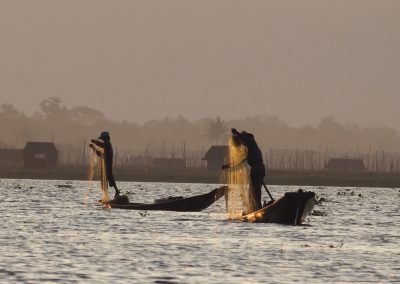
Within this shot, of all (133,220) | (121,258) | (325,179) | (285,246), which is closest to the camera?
(121,258)

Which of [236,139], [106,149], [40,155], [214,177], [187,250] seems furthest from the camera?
[40,155]

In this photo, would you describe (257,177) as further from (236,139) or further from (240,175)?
(236,139)

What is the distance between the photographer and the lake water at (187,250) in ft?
85.0

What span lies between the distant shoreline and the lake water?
128 m

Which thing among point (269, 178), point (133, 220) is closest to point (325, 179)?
point (269, 178)

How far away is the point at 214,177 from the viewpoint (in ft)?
603

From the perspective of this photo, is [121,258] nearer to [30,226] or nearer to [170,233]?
[170,233]

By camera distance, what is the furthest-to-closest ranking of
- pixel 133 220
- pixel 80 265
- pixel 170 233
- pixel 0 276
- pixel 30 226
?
pixel 133 220
pixel 30 226
pixel 170 233
pixel 80 265
pixel 0 276

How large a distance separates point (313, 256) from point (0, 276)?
976 cm

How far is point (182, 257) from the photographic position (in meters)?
29.7

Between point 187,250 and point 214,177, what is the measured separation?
5986 inches

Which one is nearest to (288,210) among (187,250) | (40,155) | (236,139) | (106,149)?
(236,139)

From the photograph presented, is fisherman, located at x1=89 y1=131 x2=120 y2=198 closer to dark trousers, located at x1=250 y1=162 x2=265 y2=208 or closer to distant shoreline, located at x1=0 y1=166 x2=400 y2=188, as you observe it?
dark trousers, located at x1=250 y1=162 x2=265 y2=208

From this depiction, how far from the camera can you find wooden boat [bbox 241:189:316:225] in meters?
40.0
